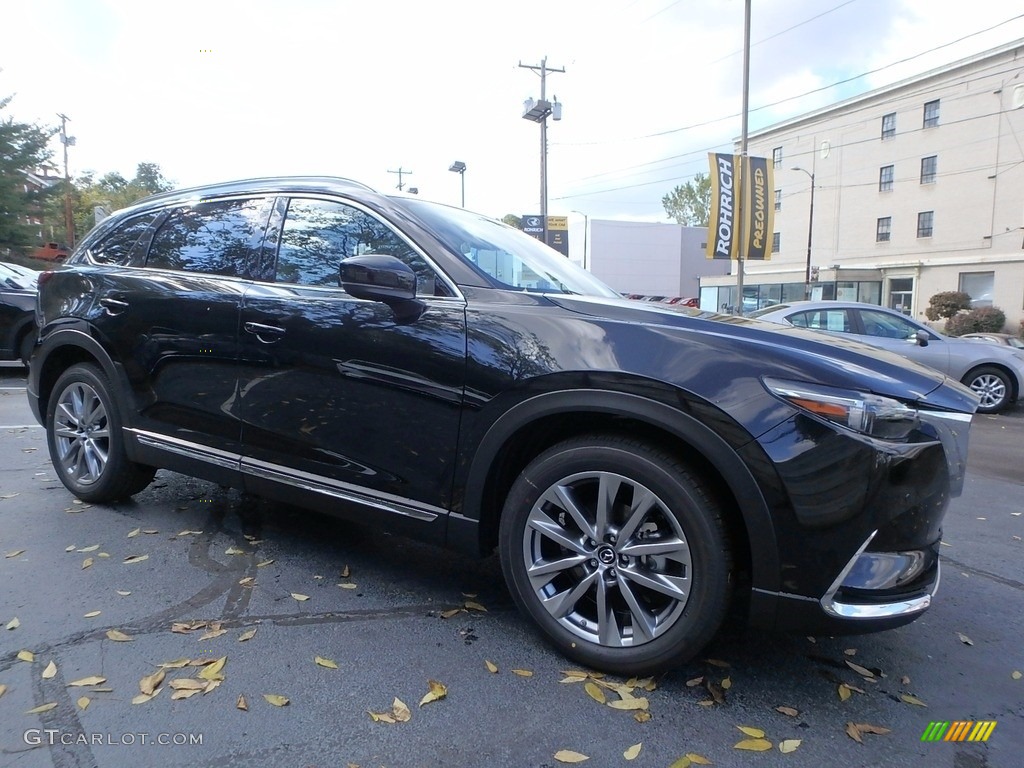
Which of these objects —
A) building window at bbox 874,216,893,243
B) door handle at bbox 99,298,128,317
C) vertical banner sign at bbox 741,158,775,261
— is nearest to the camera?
door handle at bbox 99,298,128,317

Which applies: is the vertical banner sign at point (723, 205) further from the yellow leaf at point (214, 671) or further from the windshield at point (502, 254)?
the yellow leaf at point (214, 671)

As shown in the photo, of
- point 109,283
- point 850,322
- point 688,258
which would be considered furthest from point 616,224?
point 109,283

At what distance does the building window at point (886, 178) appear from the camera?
3669 cm

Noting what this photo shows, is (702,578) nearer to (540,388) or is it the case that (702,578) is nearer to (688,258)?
(540,388)

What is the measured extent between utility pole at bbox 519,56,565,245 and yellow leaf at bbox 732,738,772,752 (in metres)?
27.0

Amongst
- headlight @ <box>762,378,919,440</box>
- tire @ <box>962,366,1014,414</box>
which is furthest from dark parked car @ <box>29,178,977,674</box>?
tire @ <box>962,366,1014,414</box>

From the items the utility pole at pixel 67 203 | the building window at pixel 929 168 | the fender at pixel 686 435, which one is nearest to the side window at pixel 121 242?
the fender at pixel 686 435

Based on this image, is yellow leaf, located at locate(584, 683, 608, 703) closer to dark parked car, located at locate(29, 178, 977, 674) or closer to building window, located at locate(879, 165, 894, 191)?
dark parked car, located at locate(29, 178, 977, 674)

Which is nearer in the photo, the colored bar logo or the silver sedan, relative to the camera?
the colored bar logo

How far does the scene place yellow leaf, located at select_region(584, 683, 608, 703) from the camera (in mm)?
2404

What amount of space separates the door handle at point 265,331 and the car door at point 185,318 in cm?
10

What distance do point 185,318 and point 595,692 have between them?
263 centimetres

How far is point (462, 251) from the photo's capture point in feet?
9.97

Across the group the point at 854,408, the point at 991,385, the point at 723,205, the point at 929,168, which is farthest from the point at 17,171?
the point at 929,168
